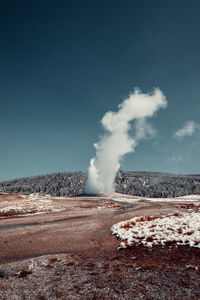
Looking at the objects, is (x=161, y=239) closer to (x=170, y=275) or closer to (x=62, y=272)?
(x=170, y=275)

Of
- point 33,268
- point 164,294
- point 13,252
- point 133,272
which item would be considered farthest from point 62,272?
point 13,252

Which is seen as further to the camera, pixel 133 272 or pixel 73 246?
pixel 73 246

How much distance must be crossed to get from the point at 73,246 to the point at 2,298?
11.8 m

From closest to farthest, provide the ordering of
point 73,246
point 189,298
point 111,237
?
point 189,298, point 73,246, point 111,237

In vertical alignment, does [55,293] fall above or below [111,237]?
above

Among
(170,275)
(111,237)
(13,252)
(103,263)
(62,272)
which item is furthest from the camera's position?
(111,237)

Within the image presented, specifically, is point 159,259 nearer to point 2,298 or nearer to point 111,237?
point 111,237

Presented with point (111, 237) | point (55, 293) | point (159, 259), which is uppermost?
point (55, 293)

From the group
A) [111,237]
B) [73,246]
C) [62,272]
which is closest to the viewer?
[62,272]

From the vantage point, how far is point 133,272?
11.7 metres

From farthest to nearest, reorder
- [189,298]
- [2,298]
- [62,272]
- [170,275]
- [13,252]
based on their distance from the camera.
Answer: [13,252], [62,272], [170,275], [2,298], [189,298]

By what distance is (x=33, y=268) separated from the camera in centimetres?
1266

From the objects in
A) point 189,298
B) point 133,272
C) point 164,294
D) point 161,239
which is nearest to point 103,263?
point 133,272

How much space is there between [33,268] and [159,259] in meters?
10.3
